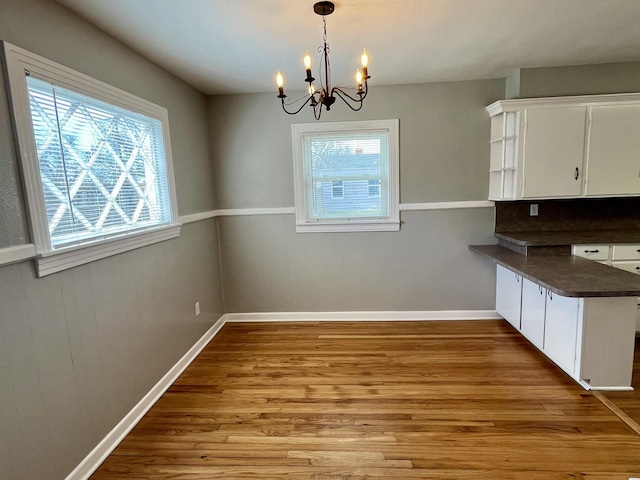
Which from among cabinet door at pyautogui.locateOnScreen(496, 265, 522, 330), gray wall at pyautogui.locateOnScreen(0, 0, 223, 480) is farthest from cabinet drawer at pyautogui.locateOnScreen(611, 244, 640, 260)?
gray wall at pyautogui.locateOnScreen(0, 0, 223, 480)

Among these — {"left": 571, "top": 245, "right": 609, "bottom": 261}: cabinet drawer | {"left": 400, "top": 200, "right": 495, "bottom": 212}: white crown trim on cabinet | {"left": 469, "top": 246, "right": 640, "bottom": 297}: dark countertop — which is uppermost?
{"left": 400, "top": 200, "right": 495, "bottom": 212}: white crown trim on cabinet

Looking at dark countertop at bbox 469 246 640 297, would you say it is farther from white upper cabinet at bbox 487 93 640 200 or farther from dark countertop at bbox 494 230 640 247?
white upper cabinet at bbox 487 93 640 200

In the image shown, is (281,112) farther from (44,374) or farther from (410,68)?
(44,374)

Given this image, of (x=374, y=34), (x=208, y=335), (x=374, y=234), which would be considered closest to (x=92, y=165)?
(x=374, y=34)

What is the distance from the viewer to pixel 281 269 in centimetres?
380

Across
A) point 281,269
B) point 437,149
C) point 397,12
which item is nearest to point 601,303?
point 437,149

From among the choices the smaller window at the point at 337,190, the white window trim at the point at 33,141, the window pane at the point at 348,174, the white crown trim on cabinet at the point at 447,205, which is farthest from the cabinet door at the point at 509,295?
the white window trim at the point at 33,141

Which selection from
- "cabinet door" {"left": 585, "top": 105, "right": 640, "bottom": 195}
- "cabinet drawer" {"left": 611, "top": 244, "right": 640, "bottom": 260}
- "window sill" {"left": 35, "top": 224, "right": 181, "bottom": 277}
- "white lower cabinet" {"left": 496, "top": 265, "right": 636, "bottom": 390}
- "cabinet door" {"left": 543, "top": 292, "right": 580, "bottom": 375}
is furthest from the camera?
"cabinet door" {"left": 585, "top": 105, "right": 640, "bottom": 195}

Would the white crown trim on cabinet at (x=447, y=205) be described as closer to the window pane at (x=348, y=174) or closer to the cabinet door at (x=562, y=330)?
the window pane at (x=348, y=174)

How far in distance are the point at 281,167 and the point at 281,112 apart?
57 cm

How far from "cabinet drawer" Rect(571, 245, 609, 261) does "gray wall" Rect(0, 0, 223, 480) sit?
11.3ft

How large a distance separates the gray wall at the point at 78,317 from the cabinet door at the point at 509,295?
9.85 ft

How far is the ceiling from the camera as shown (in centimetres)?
192

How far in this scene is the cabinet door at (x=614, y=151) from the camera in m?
3.01
